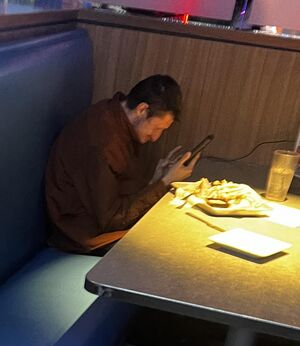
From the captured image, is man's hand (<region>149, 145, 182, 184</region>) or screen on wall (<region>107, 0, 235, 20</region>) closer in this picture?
man's hand (<region>149, 145, 182, 184</region>)

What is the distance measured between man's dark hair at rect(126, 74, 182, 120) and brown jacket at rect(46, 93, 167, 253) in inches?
2.8

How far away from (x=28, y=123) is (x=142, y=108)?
16.6 inches

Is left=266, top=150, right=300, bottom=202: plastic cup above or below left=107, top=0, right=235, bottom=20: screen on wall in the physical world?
below

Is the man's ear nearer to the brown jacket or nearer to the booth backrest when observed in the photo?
the brown jacket

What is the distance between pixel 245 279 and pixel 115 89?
1.52 m

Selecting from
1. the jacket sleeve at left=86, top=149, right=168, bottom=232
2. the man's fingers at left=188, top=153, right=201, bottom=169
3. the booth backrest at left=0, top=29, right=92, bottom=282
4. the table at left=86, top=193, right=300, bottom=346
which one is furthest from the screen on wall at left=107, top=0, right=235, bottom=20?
the table at left=86, top=193, right=300, bottom=346

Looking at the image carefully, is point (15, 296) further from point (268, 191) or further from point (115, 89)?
point (115, 89)

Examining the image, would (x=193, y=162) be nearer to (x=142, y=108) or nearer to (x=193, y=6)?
(x=142, y=108)

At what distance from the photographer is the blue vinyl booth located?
5.76 feet

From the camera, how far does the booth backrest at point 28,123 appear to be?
187cm

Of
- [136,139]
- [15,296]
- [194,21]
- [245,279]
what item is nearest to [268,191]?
[136,139]

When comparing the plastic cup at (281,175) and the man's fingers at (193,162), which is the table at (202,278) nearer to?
the plastic cup at (281,175)

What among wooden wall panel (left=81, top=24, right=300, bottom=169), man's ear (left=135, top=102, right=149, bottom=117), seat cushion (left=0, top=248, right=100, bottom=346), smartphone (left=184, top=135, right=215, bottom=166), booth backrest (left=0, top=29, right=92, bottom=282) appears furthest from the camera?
wooden wall panel (left=81, top=24, right=300, bottom=169)

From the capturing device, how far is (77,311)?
184 centimetres
